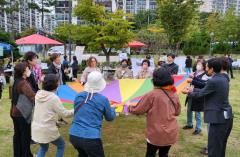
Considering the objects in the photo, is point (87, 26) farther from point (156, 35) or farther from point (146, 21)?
point (146, 21)

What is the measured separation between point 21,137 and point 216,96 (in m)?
2.84

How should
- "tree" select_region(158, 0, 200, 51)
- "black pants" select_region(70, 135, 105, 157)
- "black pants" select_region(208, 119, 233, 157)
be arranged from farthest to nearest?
"tree" select_region(158, 0, 200, 51), "black pants" select_region(208, 119, 233, 157), "black pants" select_region(70, 135, 105, 157)

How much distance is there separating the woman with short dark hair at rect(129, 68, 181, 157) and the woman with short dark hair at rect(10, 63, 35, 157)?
1.64m

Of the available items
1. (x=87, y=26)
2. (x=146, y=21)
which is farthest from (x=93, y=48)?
(x=146, y=21)

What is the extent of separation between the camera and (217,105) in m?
4.60

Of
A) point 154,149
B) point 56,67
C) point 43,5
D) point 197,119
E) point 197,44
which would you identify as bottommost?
point 197,119

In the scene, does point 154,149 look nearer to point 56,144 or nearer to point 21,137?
point 56,144

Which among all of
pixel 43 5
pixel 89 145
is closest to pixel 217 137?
pixel 89 145

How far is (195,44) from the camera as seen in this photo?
43.0 m

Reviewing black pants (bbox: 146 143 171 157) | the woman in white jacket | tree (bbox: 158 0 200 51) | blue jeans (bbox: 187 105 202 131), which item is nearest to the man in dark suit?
black pants (bbox: 146 143 171 157)

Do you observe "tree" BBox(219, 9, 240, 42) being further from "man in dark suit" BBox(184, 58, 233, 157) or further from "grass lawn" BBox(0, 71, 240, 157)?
"man in dark suit" BBox(184, 58, 233, 157)

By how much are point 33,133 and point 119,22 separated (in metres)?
16.1

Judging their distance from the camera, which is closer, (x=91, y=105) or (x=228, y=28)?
(x=91, y=105)

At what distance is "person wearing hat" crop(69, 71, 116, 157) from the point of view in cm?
370
